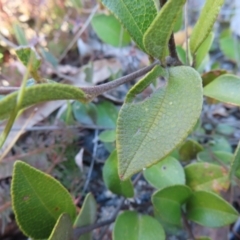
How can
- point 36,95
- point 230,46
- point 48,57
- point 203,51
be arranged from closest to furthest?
point 36,95, point 203,51, point 48,57, point 230,46

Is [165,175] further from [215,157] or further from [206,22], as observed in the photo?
[206,22]

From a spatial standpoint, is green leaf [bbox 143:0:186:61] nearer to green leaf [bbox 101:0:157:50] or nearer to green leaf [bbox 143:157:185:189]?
green leaf [bbox 101:0:157:50]

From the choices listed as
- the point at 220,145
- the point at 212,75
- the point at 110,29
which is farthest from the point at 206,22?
the point at 110,29

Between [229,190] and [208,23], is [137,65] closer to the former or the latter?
[229,190]

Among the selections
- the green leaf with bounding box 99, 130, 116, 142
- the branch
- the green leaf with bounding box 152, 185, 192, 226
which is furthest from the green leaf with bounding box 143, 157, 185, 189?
the branch

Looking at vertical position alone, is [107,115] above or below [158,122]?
below

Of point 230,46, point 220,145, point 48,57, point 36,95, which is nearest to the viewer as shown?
point 36,95

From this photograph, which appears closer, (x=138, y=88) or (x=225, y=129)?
(x=138, y=88)
